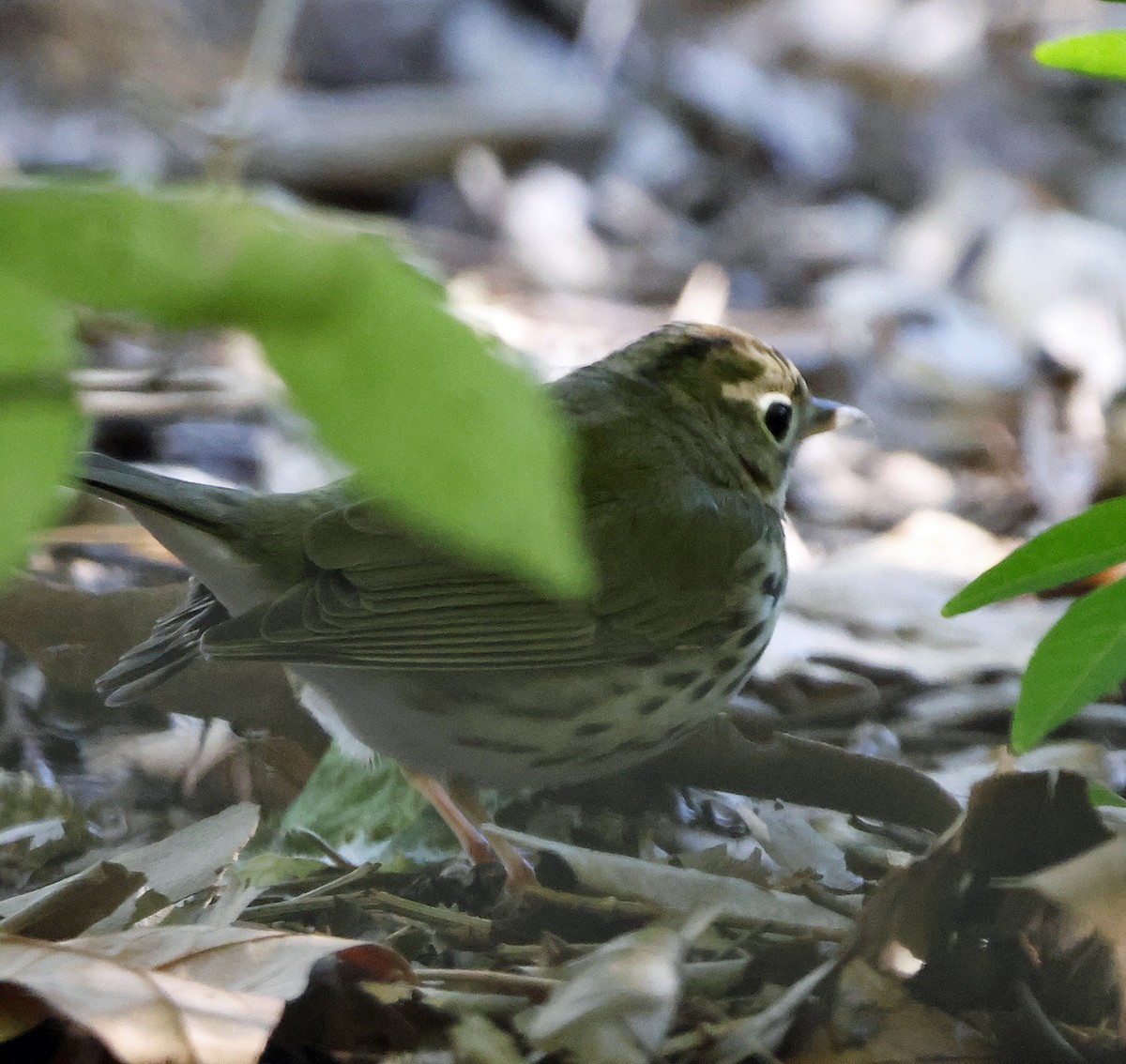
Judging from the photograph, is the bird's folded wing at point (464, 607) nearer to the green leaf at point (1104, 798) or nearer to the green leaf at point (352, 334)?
the green leaf at point (1104, 798)

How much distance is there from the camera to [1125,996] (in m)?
1.48

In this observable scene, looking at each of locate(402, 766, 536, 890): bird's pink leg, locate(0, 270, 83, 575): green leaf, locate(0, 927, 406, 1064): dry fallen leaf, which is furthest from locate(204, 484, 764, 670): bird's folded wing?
locate(0, 270, 83, 575): green leaf

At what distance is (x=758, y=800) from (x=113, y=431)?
220 cm

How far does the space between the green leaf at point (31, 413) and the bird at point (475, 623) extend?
1.48 meters

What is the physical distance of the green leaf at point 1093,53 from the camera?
5.02 feet

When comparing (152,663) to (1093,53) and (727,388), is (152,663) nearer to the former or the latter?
(727,388)

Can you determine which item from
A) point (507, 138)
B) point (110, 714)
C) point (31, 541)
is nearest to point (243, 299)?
point (31, 541)

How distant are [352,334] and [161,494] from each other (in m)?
1.64

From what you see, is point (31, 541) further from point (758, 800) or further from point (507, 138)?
point (507, 138)

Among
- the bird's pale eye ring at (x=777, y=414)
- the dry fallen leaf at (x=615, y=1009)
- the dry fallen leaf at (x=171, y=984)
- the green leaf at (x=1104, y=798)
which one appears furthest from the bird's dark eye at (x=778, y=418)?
the dry fallen leaf at (x=171, y=984)

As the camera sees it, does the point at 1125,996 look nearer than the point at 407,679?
Yes

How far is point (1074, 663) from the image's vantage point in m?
1.50

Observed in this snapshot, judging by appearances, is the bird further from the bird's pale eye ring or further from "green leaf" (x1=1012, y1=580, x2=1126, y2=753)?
"green leaf" (x1=1012, y1=580, x2=1126, y2=753)

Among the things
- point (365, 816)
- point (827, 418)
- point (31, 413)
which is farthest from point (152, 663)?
point (31, 413)
